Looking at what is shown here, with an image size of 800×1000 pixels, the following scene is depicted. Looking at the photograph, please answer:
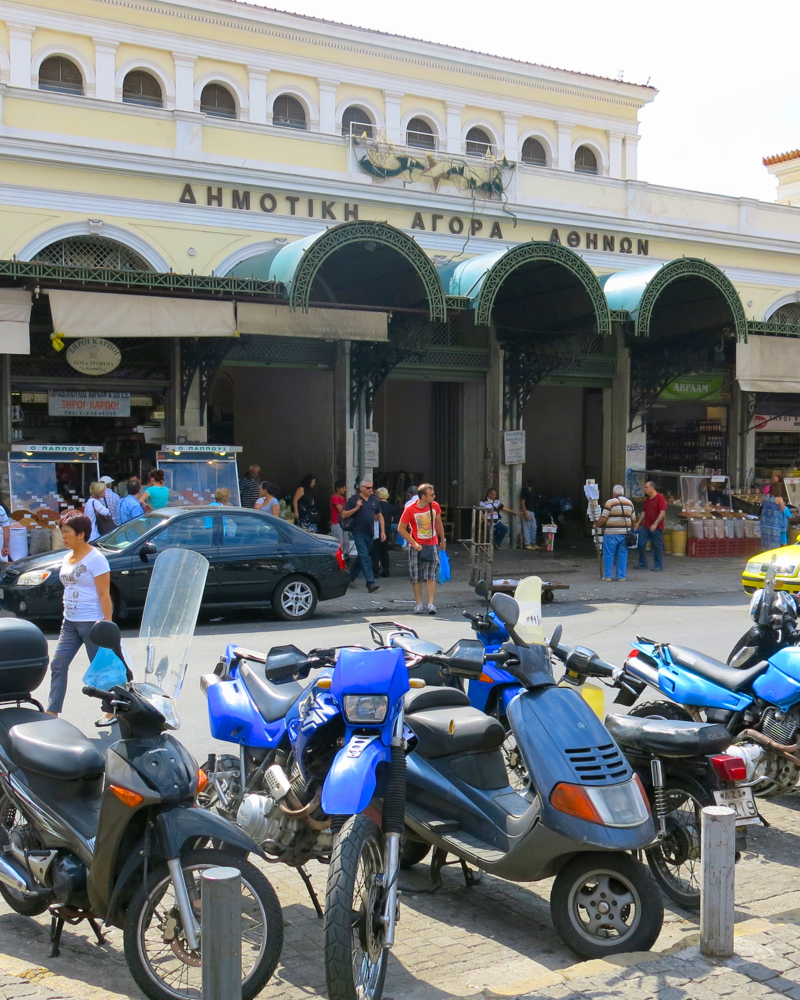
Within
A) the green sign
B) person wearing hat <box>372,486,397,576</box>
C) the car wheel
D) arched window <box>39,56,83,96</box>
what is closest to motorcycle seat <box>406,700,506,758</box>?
the car wheel

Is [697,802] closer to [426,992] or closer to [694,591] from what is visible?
[426,992]

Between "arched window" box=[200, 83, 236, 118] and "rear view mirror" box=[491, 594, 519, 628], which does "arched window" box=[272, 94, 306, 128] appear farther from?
"rear view mirror" box=[491, 594, 519, 628]

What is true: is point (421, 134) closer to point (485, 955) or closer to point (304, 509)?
point (304, 509)

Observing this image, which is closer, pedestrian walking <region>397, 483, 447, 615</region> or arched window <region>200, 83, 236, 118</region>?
pedestrian walking <region>397, 483, 447, 615</region>

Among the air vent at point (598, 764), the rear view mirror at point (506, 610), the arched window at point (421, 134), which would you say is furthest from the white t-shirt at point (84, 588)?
the arched window at point (421, 134)

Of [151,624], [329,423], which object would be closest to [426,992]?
[151,624]

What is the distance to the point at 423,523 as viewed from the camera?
1334 cm

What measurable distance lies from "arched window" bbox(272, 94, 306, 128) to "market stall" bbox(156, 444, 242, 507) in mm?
10331

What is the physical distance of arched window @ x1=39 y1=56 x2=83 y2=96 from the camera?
21406 mm

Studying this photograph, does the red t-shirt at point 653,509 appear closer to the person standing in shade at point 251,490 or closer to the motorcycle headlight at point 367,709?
the person standing in shade at point 251,490

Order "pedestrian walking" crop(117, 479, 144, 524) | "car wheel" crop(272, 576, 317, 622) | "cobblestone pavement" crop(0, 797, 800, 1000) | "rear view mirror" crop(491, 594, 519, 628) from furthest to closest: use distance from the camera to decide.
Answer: "pedestrian walking" crop(117, 479, 144, 524), "car wheel" crop(272, 576, 317, 622), "rear view mirror" crop(491, 594, 519, 628), "cobblestone pavement" crop(0, 797, 800, 1000)

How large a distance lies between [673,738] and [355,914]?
1.97m

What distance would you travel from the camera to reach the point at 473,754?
4.57 m

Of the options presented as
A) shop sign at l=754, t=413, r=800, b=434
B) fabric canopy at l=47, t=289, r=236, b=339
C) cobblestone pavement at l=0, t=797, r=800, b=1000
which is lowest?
cobblestone pavement at l=0, t=797, r=800, b=1000
